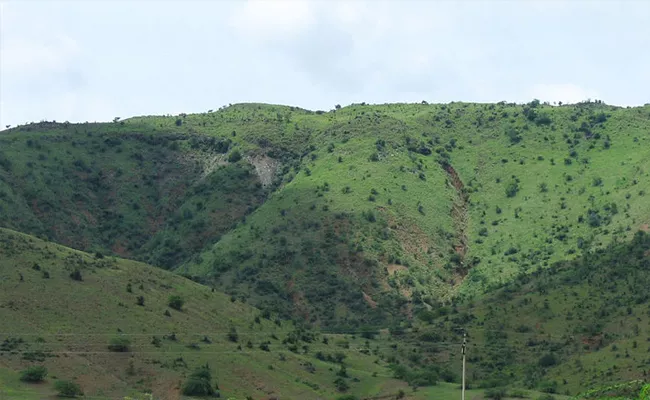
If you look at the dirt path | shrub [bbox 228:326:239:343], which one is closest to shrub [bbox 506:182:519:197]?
the dirt path

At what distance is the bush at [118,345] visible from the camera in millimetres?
111000

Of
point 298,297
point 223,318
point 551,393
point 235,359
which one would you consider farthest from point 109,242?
point 551,393

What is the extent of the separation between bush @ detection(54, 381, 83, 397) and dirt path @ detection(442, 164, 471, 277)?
8693cm

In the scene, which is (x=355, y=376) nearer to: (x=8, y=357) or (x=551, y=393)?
(x=551, y=393)

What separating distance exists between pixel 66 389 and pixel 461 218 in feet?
336

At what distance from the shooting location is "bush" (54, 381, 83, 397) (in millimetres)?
97938

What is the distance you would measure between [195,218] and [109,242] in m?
15.3

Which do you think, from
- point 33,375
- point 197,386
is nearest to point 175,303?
point 197,386

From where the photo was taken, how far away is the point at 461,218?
18862cm

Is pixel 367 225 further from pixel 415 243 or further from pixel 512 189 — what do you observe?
pixel 512 189

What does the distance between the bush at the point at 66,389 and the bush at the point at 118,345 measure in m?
11.7

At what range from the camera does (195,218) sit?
193 metres

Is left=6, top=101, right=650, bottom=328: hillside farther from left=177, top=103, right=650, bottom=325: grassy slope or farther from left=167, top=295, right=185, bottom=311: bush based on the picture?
left=167, top=295, right=185, bottom=311: bush

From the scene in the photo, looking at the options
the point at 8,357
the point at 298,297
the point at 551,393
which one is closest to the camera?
the point at 8,357
